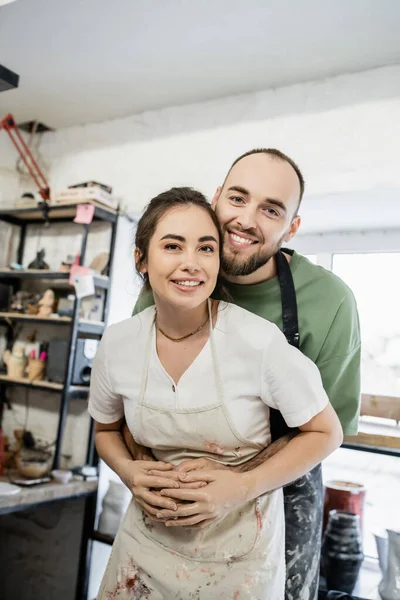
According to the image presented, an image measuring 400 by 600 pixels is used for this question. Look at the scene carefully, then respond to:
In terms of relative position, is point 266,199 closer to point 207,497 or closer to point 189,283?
point 189,283

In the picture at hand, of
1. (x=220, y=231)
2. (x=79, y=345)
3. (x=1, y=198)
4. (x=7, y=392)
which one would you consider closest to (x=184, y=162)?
(x=79, y=345)

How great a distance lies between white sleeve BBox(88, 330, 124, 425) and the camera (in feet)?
3.88

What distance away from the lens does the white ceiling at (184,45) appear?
190 centimetres

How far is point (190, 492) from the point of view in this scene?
96cm

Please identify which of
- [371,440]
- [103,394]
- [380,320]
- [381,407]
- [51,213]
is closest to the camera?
[103,394]

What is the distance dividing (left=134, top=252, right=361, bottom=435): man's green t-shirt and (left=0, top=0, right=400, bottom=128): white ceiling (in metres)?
1.14

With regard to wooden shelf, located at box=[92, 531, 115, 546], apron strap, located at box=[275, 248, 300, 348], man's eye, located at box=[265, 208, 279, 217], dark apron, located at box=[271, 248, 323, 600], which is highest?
man's eye, located at box=[265, 208, 279, 217]

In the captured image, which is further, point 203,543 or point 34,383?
point 34,383

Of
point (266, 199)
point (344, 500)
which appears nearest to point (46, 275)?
point (266, 199)

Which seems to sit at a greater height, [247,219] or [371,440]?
[247,219]

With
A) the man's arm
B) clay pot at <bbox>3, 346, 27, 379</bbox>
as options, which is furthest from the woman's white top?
clay pot at <bbox>3, 346, 27, 379</bbox>

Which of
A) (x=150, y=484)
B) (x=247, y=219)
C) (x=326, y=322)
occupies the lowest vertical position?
(x=150, y=484)

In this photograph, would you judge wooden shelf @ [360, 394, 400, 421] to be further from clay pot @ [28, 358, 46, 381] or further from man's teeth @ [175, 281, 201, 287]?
clay pot @ [28, 358, 46, 381]

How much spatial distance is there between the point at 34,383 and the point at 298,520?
184cm
